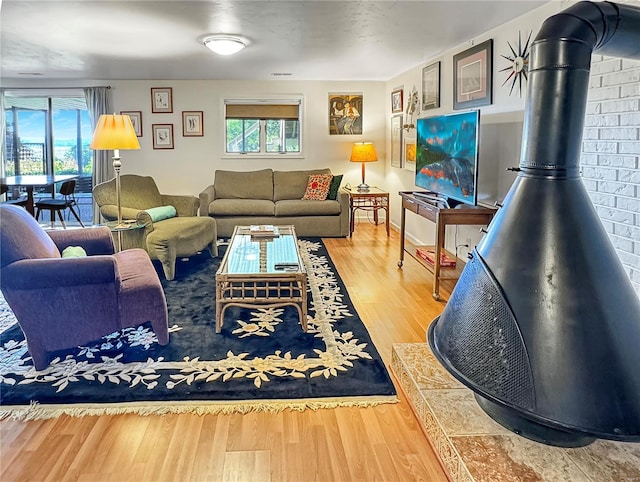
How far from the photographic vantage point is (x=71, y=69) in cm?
623

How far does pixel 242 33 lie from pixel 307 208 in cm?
274

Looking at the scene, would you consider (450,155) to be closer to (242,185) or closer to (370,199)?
(370,199)

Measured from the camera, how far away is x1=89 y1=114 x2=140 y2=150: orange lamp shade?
423 cm

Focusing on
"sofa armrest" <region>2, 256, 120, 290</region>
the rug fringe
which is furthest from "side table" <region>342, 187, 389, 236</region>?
the rug fringe

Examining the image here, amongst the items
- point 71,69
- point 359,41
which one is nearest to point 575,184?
point 359,41

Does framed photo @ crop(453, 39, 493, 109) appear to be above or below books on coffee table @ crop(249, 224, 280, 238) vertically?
above

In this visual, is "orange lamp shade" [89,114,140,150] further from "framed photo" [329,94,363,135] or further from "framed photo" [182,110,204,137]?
"framed photo" [329,94,363,135]

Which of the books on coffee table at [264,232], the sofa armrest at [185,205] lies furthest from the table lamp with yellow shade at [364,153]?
the books on coffee table at [264,232]

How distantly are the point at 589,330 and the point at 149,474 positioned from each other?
1637 mm

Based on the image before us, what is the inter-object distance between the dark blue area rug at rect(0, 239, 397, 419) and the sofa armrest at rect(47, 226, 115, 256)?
627 millimetres

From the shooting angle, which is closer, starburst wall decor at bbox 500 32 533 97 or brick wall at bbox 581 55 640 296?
brick wall at bbox 581 55 640 296

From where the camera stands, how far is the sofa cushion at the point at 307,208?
6.49 meters

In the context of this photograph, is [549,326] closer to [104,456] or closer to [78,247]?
[104,456]

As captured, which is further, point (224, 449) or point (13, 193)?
point (13, 193)
